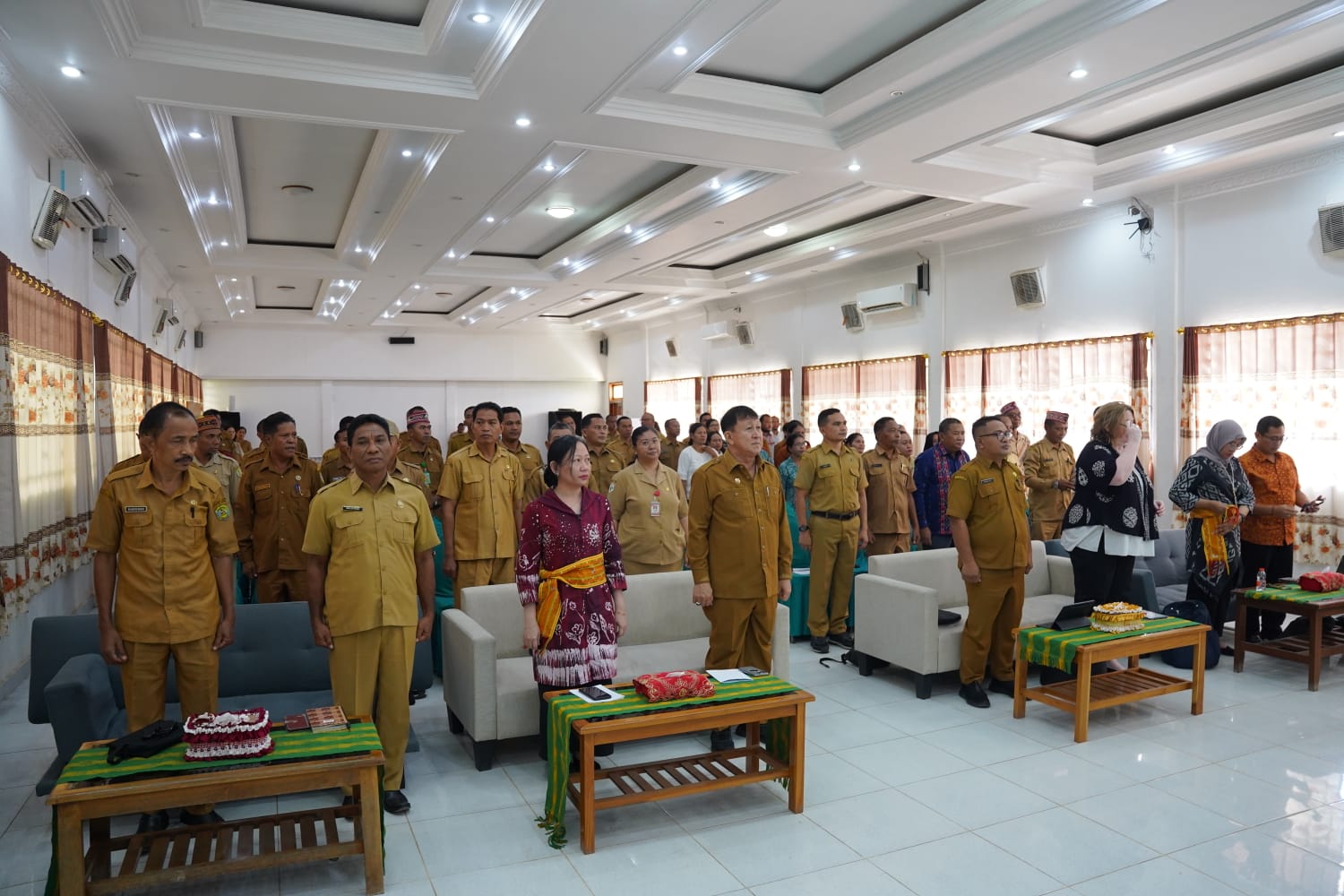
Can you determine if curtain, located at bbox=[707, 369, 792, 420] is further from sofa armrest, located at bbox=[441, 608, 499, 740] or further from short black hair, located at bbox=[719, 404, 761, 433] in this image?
sofa armrest, located at bbox=[441, 608, 499, 740]

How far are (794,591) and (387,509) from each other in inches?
143

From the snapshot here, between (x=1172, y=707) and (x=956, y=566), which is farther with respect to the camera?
(x=956, y=566)

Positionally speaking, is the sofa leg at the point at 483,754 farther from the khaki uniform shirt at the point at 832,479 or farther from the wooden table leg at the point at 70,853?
the khaki uniform shirt at the point at 832,479

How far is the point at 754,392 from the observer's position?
13602 millimetres

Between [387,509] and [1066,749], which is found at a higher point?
[387,509]

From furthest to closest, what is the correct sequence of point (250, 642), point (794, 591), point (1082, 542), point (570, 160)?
point (570, 160), point (794, 591), point (1082, 542), point (250, 642)

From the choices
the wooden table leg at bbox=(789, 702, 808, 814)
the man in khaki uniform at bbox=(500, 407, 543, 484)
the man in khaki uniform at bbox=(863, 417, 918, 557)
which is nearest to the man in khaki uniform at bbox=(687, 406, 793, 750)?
the wooden table leg at bbox=(789, 702, 808, 814)

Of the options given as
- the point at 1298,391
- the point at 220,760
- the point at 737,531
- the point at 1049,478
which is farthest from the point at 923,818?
the point at 1298,391

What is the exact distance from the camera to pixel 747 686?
3.64m

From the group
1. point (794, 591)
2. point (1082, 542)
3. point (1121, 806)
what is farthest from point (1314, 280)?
point (1121, 806)

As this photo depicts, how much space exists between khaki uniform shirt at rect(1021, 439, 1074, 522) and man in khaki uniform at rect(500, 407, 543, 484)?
4185 millimetres

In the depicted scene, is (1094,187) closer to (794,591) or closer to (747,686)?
(794,591)

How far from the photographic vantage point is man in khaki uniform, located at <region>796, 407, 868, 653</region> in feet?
20.5

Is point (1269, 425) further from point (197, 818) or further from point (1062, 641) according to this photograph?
point (197, 818)
